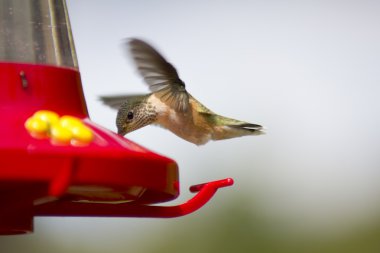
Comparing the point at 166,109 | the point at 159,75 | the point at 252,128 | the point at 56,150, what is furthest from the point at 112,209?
the point at 252,128

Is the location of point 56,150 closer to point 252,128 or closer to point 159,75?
point 159,75

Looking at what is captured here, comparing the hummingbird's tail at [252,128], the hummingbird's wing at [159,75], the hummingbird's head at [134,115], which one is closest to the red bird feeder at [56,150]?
the hummingbird's wing at [159,75]

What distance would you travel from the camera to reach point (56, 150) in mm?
3039

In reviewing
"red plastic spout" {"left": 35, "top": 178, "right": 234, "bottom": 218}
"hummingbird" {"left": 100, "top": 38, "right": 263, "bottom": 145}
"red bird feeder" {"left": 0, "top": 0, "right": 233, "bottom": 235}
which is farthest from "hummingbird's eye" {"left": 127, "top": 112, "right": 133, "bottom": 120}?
"red plastic spout" {"left": 35, "top": 178, "right": 234, "bottom": 218}

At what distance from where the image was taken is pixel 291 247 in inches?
370

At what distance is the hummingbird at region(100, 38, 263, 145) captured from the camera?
17.9ft

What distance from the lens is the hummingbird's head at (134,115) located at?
5.72 metres

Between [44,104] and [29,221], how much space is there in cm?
49

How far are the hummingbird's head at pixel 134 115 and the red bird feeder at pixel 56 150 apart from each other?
4.80 ft

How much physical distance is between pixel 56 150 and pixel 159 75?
2660 millimetres

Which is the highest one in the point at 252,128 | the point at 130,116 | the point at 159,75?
the point at 159,75

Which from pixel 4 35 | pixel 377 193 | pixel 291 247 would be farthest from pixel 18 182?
pixel 377 193

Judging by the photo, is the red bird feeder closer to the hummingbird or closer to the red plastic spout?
the red plastic spout

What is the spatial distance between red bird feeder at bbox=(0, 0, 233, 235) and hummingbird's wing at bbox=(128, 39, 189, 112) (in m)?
0.90
